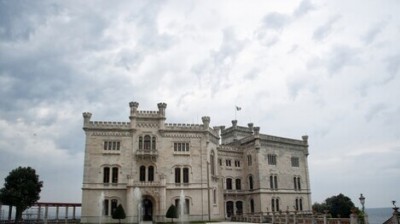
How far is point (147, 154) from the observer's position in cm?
4816

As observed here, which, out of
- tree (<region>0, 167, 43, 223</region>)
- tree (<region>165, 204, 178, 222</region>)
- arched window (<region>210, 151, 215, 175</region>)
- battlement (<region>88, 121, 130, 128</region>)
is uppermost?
battlement (<region>88, 121, 130, 128</region>)

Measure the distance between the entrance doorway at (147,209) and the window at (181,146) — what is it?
25.3 ft

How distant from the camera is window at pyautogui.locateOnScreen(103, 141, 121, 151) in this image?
159ft

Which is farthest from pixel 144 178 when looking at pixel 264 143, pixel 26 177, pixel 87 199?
pixel 264 143

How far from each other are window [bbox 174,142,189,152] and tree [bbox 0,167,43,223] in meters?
19.0

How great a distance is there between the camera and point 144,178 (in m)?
48.6

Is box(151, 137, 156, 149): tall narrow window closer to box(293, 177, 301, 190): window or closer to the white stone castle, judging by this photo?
the white stone castle

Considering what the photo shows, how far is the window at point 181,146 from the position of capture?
50.6 m

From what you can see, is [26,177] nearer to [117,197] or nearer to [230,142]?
[117,197]

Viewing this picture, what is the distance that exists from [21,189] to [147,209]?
16.4 meters

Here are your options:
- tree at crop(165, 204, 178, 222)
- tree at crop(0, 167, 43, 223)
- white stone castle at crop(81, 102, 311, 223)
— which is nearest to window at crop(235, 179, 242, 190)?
white stone castle at crop(81, 102, 311, 223)

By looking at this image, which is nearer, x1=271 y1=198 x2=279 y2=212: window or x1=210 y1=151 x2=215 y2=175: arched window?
x1=210 y1=151 x2=215 y2=175: arched window

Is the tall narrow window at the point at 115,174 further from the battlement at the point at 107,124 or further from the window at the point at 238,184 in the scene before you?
the window at the point at 238,184

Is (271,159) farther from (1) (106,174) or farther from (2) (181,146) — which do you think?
(1) (106,174)
